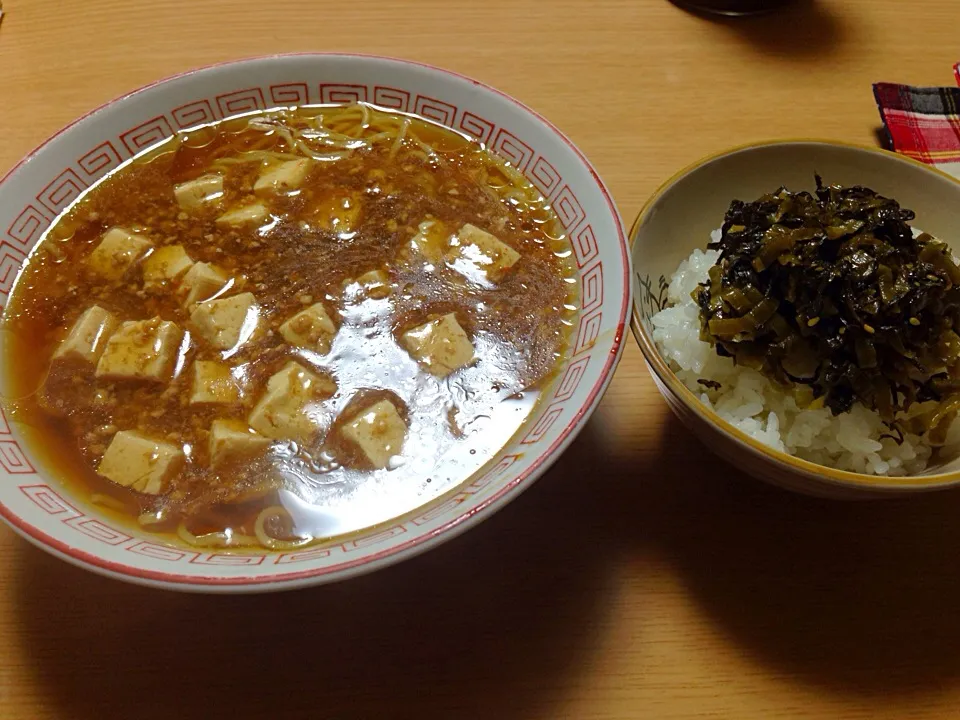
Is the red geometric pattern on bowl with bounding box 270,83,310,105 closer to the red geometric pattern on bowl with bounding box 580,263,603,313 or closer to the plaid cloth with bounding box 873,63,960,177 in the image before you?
the red geometric pattern on bowl with bounding box 580,263,603,313

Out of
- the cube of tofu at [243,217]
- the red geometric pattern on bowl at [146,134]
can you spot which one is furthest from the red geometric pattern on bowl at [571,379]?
the red geometric pattern on bowl at [146,134]

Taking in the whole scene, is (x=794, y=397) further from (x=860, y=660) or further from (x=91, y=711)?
(x=91, y=711)

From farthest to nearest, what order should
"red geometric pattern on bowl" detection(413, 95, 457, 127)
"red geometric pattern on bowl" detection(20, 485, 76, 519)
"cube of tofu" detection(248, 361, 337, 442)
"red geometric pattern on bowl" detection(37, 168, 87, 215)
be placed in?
1. "red geometric pattern on bowl" detection(413, 95, 457, 127)
2. "red geometric pattern on bowl" detection(37, 168, 87, 215)
3. "cube of tofu" detection(248, 361, 337, 442)
4. "red geometric pattern on bowl" detection(20, 485, 76, 519)

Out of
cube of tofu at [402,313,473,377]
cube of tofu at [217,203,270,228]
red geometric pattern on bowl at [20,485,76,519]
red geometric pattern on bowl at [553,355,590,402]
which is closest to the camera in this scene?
red geometric pattern on bowl at [20,485,76,519]

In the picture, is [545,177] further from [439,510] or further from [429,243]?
[439,510]

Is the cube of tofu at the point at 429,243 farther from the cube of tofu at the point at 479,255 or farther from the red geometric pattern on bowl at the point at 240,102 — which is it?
the red geometric pattern on bowl at the point at 240,102

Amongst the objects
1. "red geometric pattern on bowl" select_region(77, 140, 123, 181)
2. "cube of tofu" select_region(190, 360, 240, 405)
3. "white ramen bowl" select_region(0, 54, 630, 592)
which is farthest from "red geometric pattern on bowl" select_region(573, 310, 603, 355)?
"red geometric pattern on bowl" select_region(77, 140, 123, 181)
